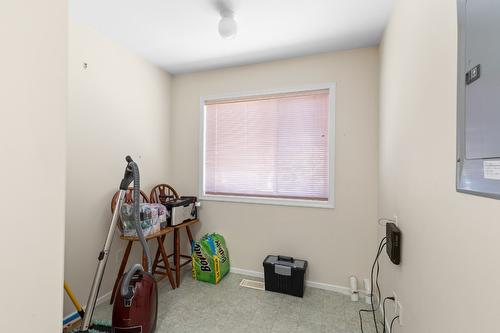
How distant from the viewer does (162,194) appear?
9.03 ft

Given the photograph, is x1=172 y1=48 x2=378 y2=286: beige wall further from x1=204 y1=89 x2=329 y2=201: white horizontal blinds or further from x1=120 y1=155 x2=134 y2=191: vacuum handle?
x1=120 y1=155 x2=134 y2=191: vacuum handle

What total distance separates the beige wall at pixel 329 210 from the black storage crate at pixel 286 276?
213 mm

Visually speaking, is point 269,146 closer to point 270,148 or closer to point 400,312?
point 270,148

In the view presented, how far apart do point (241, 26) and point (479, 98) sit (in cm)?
185

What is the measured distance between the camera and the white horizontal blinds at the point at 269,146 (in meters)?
2.49

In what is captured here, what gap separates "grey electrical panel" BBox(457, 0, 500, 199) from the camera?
23.4 inches

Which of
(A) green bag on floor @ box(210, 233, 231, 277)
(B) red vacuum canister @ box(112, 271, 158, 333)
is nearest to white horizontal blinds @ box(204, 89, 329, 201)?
(A) green bag on floor @ box(210, 233, 231, 277)

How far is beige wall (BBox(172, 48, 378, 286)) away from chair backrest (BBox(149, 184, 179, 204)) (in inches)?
16.9

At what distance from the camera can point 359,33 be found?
6.75 feet

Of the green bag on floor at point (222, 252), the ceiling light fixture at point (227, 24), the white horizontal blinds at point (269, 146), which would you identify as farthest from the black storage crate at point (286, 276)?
the ceiling light fixture at point (227, 24)

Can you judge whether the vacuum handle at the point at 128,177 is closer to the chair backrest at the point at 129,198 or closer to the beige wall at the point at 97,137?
the chair backrest at the point at 129,198

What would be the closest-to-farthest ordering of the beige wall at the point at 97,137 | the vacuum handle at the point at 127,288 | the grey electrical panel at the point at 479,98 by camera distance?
the grey electrical panel at the point at 479,98
the vacuum handle at the point at 127,288
the beige wall at the point at 97,137

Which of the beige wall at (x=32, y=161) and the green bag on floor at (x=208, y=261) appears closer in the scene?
the beige wall at (x=32, y=161)

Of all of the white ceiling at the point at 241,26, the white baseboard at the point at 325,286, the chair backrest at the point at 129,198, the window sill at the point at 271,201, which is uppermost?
the white ceiling at the point at 241,26
